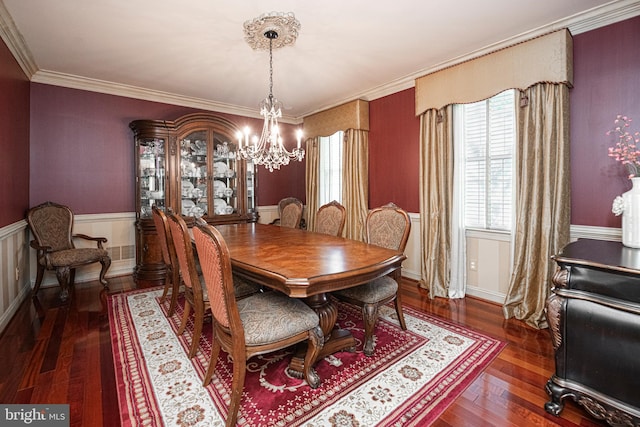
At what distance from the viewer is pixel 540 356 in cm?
220

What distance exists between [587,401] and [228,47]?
363 cm

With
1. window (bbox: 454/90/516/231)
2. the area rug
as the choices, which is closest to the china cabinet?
the area rug

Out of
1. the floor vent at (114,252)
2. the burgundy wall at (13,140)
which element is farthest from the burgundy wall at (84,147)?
the floor vent at (114,252)

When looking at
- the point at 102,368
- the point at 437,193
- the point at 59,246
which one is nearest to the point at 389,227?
the point at 437,193

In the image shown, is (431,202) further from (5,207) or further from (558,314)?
(5,207)

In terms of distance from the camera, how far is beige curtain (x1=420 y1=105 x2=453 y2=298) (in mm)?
3436

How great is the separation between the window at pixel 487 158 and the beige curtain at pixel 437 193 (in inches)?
5.5

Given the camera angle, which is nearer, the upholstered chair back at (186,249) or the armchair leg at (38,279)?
the upholstered chair back at (186,249)

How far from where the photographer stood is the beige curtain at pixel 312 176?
5.19 m

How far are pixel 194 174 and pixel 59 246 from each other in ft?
5.69

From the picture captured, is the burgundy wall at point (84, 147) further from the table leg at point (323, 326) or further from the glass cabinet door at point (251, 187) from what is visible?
the table leg at point (323, 326)

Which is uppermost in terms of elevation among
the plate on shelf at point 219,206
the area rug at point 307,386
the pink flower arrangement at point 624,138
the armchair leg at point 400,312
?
the pink flower arrangement at point 624,138

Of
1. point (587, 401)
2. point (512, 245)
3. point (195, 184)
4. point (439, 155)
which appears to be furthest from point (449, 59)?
point (195, 184)

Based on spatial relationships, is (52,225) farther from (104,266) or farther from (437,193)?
(437,193)
